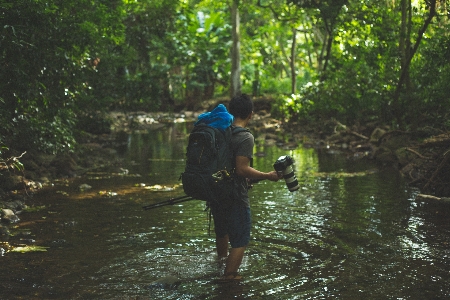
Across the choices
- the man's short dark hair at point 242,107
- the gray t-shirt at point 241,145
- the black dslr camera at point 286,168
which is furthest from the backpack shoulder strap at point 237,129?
the black dslr camera at point 286,168

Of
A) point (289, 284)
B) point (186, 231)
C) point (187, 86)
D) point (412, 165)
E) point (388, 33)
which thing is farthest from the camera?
point (187, 86)

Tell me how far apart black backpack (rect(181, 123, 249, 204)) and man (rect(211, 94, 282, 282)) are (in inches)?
4.5

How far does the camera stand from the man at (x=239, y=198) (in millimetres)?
5691

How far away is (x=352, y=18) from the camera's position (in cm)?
2211

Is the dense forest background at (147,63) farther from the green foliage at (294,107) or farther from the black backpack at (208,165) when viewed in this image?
the black backpack at (208,165)

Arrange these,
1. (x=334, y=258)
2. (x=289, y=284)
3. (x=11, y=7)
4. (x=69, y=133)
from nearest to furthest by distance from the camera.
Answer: (x=289, y=284), (x=334, y=258), (x=11, y=7), (x=69, y=133)

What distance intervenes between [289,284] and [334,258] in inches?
45.3

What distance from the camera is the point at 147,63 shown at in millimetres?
23297

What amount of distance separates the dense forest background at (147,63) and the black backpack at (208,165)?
375cm

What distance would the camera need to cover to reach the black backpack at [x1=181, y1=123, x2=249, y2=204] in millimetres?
5562

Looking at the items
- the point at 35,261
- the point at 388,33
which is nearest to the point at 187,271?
the point at 35,261

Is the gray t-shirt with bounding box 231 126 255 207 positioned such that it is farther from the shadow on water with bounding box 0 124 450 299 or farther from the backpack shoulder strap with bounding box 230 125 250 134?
the shadow on water with bounding box 0 124 450 299

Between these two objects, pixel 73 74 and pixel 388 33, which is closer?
pixel 73 74

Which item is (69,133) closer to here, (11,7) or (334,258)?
(11,7)
